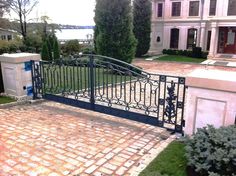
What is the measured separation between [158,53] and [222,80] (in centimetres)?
2508

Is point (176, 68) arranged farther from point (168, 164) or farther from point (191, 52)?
point (168, 164)

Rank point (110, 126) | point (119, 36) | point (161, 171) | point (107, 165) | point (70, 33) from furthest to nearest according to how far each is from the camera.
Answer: point (70, 33)
point (119, 36)
point (110, 126)
point (107, 165)
point (161, 171)

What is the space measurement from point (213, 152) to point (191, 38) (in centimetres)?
2530

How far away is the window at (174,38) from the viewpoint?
91.1ft

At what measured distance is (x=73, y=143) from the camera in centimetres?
475

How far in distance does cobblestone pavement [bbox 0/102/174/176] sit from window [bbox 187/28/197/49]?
74.3 ft

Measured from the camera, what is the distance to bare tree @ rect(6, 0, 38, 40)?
24695mm

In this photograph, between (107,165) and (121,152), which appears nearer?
(107,165)

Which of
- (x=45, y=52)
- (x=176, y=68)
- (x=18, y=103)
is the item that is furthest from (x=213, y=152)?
(x=45, y=52)

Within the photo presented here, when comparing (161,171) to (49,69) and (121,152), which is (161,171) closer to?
(121,152)

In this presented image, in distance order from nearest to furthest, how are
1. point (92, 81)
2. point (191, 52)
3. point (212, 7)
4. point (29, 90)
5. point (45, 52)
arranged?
point (92, 81) < point (29, 90) < point (45, 52) < point (212, 7) < point (191, 52)

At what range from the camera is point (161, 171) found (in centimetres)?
364

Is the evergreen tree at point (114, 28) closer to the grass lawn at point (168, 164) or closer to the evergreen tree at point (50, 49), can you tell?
the evergreen tree at point (50, 49)

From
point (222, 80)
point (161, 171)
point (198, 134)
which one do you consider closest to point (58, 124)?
point (161, 171)
